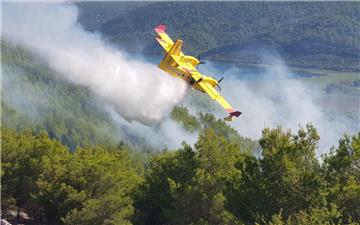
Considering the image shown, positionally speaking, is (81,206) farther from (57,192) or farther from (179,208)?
(179,208)

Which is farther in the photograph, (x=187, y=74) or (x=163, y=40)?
(x=163, y=40)

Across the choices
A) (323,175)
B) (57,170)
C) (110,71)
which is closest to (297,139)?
(323,175)

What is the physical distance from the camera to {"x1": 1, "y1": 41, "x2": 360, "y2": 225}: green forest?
4059 cm

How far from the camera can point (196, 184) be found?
164 feet

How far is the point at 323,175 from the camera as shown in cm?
4216

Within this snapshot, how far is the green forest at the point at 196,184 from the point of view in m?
40.6

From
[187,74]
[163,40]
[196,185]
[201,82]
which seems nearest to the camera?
[196,185]

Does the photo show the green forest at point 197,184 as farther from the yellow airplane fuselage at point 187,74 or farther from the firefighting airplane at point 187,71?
the yellow airplane fuselage at point 187,74

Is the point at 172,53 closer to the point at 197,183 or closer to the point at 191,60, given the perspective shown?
Answer: the point at 191,60

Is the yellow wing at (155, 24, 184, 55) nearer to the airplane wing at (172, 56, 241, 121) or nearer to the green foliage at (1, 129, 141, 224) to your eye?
the airplane wing at (172, 56, 241, 121)

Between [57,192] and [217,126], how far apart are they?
432 feet

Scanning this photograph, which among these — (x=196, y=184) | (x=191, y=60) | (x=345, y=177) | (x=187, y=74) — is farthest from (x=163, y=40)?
(x=345, y=177)

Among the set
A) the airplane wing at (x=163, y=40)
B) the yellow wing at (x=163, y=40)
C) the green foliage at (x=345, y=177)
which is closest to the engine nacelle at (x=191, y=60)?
the yellow wing at (x=163, y=40)

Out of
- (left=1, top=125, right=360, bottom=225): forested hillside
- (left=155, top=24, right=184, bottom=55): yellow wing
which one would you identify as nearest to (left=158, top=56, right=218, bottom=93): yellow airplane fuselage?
(left=155, top=24, right=184, bottom=55): yellow wing
